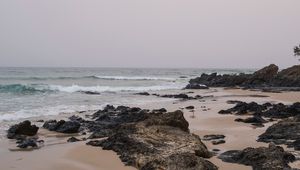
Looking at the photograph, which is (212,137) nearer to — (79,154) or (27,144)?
(79,154)

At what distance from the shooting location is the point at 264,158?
26.5ft

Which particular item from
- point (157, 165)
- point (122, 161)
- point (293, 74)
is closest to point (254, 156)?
point (157, 165)

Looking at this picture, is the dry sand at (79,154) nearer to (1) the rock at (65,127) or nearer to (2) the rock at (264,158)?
(2) the rock at (264,158)

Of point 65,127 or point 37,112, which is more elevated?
point 65,127

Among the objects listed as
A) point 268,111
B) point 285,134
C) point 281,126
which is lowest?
point 268,111

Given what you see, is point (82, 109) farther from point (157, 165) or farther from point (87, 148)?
point (157, 165)

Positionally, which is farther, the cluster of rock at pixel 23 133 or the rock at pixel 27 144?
the cluster of rock at pixel 23 133

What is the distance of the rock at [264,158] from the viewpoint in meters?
7.72

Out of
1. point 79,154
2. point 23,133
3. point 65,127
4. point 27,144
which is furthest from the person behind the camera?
point 65,127

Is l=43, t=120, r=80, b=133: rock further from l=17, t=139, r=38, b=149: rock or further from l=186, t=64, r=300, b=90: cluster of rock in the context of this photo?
l=186, t=64, r=300, b=90: cluster of rock

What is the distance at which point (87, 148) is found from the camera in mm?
10492

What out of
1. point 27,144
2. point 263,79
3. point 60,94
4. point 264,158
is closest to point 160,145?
point 264,158

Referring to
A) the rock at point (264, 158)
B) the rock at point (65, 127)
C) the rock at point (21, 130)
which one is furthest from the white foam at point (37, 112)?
the rock at point (264, 158)

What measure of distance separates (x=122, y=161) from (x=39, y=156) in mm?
2382
